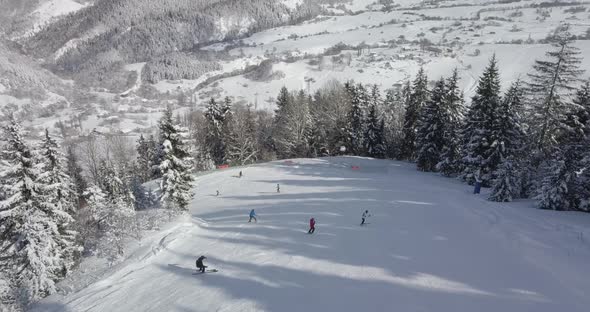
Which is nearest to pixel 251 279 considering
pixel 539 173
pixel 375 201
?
pixel 375 201

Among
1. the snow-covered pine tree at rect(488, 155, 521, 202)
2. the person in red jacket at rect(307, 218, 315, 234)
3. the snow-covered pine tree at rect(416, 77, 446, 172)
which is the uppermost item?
the snow-covered pine tree at rect(416, 77, 446, 172)

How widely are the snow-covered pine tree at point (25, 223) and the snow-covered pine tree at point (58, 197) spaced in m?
0.60

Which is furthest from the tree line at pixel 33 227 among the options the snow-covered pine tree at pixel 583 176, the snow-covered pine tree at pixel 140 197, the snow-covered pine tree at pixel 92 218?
the snow-covered pine tree at pixel 583 176

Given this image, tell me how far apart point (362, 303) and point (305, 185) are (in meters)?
23.2

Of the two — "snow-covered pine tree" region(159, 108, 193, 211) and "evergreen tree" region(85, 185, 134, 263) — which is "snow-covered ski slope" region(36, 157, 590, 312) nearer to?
"evergreen tree" region(85, 185, 134, 263)

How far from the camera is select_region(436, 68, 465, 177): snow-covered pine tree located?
1512 inches

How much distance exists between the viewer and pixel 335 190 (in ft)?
105

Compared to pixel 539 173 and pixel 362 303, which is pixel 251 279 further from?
pixel 539 173

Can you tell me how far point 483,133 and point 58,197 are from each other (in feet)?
118

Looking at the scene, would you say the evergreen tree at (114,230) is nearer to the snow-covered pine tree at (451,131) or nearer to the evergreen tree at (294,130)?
the snow-covered pine tree at (451,131)

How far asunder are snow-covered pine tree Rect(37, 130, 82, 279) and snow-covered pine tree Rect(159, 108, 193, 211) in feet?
22.8

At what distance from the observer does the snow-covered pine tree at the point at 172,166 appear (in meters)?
28.6

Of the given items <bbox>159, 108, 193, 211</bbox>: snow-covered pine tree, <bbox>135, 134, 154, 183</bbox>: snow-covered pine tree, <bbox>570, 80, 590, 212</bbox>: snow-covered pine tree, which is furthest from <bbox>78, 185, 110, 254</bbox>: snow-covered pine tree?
<bbox>570, 80, 590, 212</bbox>: snow-covered pine tree

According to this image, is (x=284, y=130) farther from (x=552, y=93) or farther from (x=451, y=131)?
(x=552, y=93)
